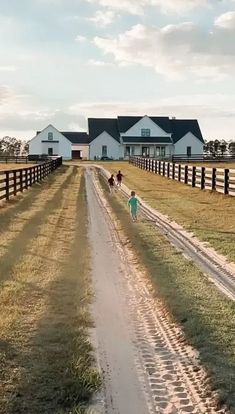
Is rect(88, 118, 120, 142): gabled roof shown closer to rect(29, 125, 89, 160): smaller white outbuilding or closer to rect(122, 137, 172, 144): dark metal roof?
rect(122, 137, 172, 144): dark metal roof

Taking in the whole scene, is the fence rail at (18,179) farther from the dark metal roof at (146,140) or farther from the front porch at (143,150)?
the front porch at (143,150)

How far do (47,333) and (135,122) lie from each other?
82.1 m

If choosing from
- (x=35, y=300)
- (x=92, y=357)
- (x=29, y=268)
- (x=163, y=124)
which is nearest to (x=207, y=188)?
(x=29, y=268)

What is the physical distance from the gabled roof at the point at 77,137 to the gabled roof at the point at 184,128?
13.9 metres

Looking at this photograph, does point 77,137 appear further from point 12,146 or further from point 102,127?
point 12,146

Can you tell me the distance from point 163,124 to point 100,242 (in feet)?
257

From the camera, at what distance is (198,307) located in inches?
268

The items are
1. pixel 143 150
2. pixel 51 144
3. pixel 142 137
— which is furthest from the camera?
pixel 142 137

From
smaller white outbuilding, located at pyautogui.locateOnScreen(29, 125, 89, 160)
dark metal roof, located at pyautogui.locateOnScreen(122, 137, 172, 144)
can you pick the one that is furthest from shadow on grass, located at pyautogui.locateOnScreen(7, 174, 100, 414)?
smaller white outbuilding, located at pyautogui.locateOnScreen(29, 125, 89, 160)

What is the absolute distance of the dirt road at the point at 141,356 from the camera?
14.3 ft

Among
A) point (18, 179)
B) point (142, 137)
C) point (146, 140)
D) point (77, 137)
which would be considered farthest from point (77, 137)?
point (18, 179)

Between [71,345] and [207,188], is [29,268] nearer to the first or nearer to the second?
[71,345]

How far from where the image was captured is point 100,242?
1175 cm

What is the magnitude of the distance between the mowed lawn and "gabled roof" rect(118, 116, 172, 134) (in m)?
59.6
